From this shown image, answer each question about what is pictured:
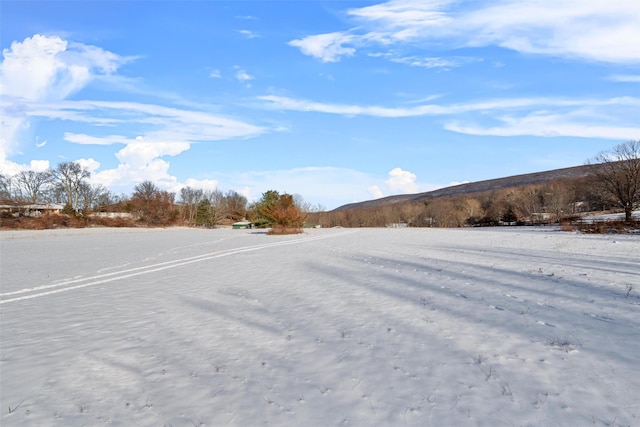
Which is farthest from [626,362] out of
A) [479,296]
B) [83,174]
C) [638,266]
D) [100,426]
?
[83,174]

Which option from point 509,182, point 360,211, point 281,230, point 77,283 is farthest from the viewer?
point 509,182

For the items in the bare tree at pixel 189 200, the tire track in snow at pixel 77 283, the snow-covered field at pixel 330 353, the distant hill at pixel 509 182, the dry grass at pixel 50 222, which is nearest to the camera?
the snow-covered field at pixel 330 353

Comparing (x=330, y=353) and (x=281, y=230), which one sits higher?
(x=281, y=230)

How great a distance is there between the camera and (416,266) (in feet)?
44.3

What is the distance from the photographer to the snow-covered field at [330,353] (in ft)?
13.1

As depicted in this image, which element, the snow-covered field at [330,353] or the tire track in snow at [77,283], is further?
the tire track in snow at [77,283]

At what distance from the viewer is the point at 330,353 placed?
551 cm

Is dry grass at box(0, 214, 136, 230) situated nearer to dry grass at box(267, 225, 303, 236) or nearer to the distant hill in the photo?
dry grass at box(267, 225, 303, 236)

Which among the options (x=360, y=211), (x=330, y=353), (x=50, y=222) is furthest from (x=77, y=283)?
(x=360, y=211)

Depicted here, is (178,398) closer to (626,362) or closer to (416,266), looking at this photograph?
(626,362)

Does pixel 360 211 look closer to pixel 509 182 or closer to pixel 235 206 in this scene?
pixel 235 206

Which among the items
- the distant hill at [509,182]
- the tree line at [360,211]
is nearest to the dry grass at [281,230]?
the tree line at [360,211]

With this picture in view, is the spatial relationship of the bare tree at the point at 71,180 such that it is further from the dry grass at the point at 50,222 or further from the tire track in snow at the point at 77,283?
the tire track in snow at the point at 77,283

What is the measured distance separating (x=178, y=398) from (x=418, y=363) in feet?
9.85
